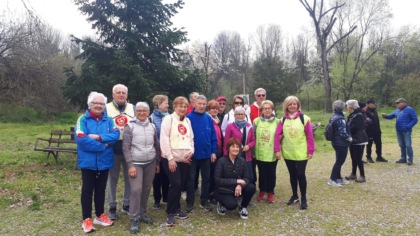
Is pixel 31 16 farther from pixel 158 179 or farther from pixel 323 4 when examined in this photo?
pixel 323 4

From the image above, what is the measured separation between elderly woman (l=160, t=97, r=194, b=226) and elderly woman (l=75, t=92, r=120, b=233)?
697 mm

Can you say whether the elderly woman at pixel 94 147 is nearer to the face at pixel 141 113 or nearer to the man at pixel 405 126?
the face at pixel 141 113

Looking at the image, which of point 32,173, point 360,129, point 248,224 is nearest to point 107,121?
point 248,224

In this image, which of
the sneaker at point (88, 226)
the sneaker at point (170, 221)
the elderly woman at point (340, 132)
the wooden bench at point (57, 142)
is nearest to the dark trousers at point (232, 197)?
the sneaker at point (170, 221)

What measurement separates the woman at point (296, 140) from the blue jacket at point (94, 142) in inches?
105

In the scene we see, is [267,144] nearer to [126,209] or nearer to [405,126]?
[126,209]

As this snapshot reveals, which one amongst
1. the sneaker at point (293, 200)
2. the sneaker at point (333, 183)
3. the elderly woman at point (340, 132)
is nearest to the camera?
the sneaker at point (293, 200)

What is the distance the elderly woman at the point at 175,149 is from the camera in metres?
4.34

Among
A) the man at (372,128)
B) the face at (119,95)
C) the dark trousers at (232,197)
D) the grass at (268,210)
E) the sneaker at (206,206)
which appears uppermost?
the face at (119,95)

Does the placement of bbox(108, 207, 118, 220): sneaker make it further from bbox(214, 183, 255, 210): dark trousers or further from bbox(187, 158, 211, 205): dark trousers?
bbox(214, 183, 255, 210): dark trousers

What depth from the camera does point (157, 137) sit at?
14.9 ft

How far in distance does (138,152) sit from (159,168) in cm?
73

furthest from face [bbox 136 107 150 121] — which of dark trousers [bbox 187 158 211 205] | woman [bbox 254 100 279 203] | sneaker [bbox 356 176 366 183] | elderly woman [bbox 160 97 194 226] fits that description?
sneaker [bbox 356 176 366 183]

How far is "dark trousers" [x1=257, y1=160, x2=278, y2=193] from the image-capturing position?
5.27 m
